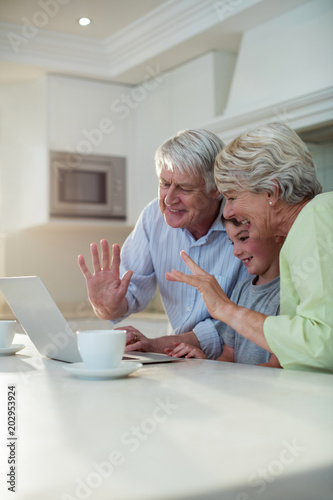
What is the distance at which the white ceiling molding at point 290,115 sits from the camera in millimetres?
2490

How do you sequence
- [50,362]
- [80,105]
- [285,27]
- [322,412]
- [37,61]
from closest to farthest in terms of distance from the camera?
[322,412]
[50,362]
[285,27]
[37,61]
[80,105]

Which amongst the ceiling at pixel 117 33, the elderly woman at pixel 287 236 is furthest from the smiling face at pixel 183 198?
the ceiling at pixel 117 33

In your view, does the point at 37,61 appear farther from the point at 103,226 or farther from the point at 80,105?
the point at 103,226

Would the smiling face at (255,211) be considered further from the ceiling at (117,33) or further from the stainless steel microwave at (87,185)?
the stainless steel microwave at (87,185)

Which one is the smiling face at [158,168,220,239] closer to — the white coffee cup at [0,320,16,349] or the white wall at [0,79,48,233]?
the white coffee cup at [0,320,16,349]

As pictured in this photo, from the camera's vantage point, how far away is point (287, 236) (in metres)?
1.20

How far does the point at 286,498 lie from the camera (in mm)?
496

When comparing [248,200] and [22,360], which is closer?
[22,360]

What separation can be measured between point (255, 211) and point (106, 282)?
1.85 ft

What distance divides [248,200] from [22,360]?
0.63 metres

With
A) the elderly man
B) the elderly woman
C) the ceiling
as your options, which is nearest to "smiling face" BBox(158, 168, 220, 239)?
the elderly man

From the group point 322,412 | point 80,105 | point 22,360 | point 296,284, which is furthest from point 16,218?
point 322,412

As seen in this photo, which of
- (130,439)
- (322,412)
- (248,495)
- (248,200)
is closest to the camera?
(248,495)

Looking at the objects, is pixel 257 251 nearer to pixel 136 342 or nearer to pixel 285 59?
pixel 136 342
